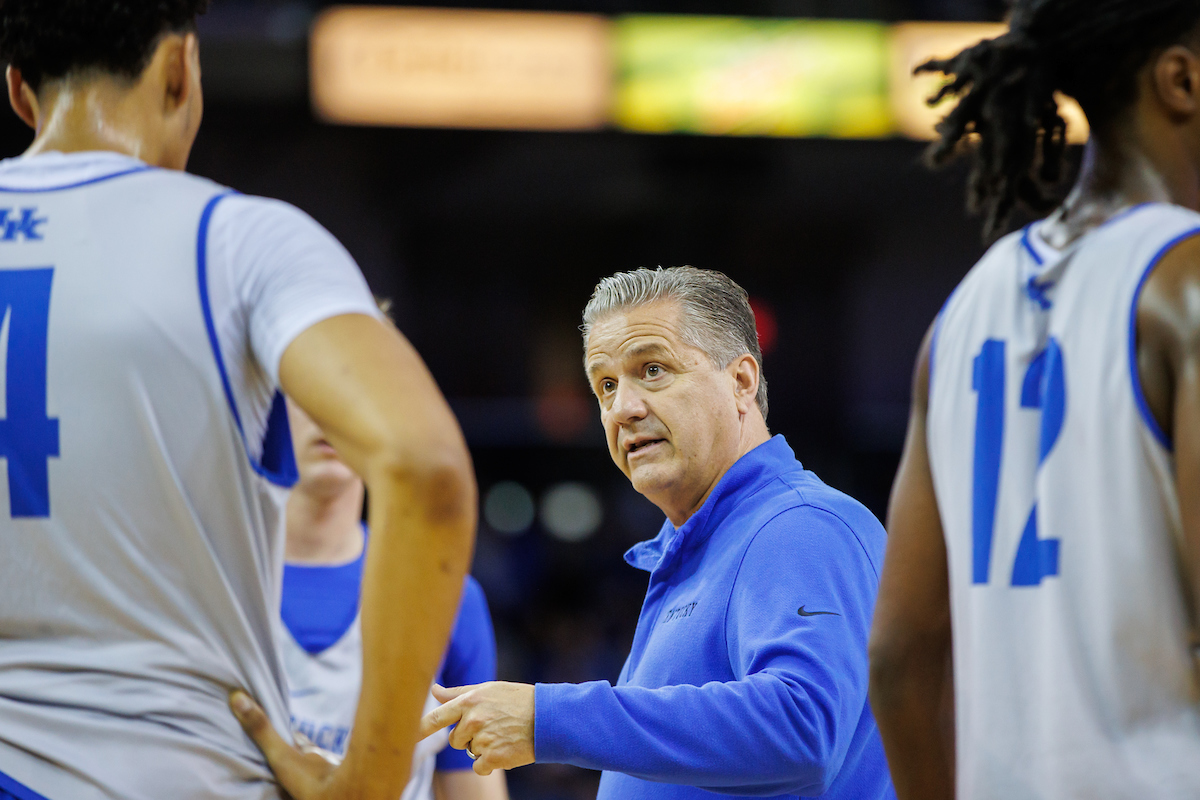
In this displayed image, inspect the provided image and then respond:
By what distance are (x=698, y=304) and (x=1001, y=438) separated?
112 cm

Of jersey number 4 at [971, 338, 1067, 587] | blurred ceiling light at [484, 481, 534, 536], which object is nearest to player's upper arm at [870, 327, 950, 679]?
jersey number 4 at [971, 338, 1067, 587]

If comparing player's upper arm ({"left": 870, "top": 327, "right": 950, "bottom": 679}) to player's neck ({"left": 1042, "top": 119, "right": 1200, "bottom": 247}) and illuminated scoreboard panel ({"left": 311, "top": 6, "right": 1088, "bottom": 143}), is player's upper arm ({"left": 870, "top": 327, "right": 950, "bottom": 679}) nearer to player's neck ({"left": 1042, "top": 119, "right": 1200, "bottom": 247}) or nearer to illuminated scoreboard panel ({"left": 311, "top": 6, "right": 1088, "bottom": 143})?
player's neck ({"left": 1042, "top": 119, "right": 1200, "bottom": 247})

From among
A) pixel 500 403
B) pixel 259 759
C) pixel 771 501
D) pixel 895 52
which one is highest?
pixel 895 52

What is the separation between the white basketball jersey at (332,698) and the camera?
3.10 m

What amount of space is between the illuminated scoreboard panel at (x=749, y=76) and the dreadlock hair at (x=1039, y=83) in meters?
8.09

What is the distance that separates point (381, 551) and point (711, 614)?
1.01m

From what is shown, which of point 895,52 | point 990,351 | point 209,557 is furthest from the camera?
point 895,52

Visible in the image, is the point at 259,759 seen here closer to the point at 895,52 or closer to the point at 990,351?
the point at 990,351

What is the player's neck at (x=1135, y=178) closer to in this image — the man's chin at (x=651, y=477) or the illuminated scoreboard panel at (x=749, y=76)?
the man's chin at (x=651, y=477)

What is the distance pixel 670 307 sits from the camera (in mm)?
2609

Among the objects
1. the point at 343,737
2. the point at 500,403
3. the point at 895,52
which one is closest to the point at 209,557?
the point at 343,737

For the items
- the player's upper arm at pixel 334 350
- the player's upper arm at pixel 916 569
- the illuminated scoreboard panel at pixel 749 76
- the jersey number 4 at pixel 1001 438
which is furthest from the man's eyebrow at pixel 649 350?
the illuminated scoreboard panel at pixel 749 76

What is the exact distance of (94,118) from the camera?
1.65 m

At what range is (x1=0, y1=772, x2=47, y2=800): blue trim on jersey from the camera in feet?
4.62
